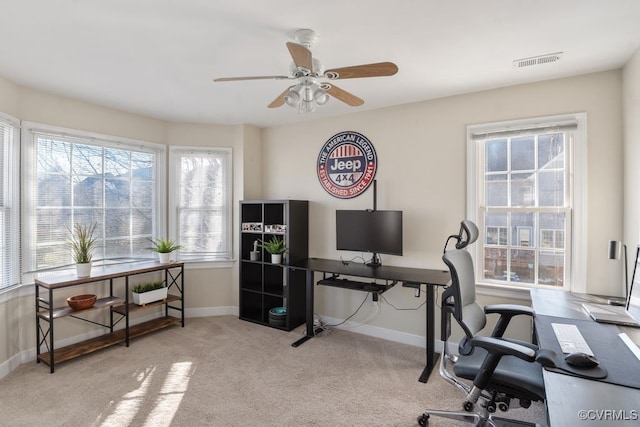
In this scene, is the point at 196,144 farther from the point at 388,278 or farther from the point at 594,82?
the point at 594,82

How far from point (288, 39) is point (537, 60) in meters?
1.81

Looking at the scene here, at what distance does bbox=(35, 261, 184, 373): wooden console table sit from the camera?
2.85 m

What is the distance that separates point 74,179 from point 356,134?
119 inches

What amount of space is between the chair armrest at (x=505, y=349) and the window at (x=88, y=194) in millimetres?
3745

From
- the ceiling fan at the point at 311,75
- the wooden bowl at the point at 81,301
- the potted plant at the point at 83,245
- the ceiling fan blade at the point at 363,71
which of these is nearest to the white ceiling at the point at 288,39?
the ceiling fan at the point at 311,75

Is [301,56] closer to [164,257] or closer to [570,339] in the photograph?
[570,339]

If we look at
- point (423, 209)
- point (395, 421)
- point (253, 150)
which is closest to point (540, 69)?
point (423, 209)

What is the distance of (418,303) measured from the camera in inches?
130

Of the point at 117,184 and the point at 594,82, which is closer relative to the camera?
the point at 594,82

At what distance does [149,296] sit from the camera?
3.56 m

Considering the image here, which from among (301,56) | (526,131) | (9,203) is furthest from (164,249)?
(526,131)

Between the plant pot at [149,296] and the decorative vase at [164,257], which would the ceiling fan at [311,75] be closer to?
the decorative vase at [164,257]

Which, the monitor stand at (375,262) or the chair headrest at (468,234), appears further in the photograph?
the monitor stand at (375,262)

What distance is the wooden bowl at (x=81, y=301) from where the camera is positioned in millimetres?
2967
